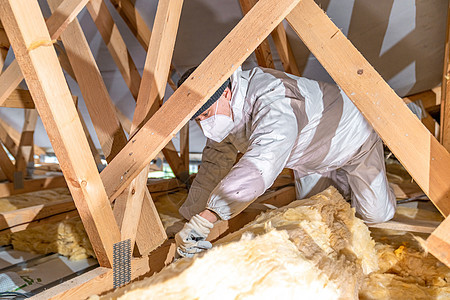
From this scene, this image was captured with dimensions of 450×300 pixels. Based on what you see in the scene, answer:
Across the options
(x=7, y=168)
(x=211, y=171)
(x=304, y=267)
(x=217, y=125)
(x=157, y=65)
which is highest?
(x=7, y=168)

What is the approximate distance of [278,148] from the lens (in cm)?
150

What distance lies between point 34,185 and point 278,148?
299 cm

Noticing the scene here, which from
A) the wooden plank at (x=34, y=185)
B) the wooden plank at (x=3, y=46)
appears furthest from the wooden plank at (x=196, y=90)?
the wooden plank at (x=34, y=185)

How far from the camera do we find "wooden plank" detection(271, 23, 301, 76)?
8.98 ft

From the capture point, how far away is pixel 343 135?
2.06 metres

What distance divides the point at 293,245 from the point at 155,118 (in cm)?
72

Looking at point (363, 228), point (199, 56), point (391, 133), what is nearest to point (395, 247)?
point (363, 228)

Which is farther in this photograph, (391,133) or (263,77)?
(263,77)

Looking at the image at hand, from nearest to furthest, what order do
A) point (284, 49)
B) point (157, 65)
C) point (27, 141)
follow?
point (157, 65) < point (284, 49) < point (27, 141)

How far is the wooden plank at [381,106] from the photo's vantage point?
1215 millimetres

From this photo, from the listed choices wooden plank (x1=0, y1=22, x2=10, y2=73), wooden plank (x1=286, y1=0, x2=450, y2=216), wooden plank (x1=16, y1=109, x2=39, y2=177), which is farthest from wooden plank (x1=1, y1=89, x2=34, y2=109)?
wooden plank (x1=286, y1=0, x2=450, y2=216)

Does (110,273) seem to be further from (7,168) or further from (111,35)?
(7,168)

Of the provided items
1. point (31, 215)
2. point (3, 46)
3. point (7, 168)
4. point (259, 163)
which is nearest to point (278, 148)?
point (259, 163)

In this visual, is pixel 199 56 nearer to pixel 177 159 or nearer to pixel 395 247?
pixel 177 159
